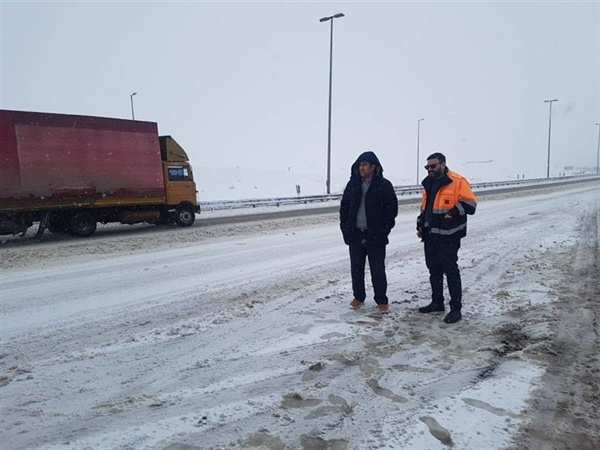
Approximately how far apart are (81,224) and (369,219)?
36.0ft

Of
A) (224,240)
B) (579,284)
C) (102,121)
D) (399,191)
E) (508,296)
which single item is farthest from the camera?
(399,191)

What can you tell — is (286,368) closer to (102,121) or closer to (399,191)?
(102,121)

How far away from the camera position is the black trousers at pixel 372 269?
17.4 ft

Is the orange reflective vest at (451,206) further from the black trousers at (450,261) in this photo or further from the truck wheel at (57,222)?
the truck wheel at (57,222)

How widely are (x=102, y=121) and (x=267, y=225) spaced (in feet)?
20.6

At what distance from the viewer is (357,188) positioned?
532 cm

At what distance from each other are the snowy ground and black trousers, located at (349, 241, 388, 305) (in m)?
0.23

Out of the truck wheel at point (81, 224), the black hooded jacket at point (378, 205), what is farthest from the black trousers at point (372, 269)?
the truck wheel at point (81, 224)

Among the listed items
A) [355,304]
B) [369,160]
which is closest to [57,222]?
[355,304]

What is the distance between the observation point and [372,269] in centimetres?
542

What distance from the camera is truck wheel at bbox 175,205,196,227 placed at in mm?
15430

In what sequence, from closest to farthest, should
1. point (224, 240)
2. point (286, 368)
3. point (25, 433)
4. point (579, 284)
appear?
point (25, 433) → point (286, 368) → point (579, 284) → point (224, 240)

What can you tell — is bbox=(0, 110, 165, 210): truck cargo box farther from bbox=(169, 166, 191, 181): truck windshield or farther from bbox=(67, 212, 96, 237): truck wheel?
bbox=(169, 166, 191, 181): truck windshield

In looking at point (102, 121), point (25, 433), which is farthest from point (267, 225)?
point (25, 433)
